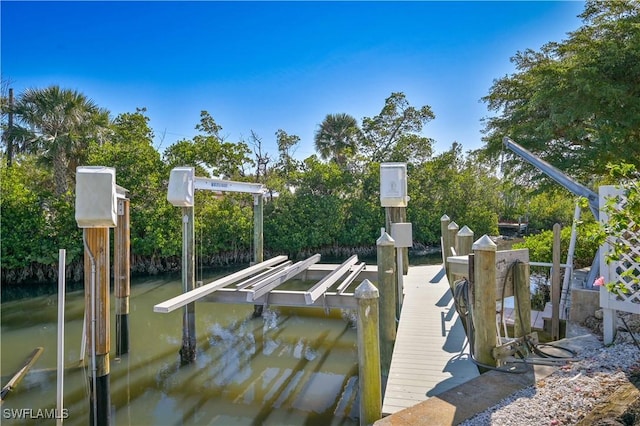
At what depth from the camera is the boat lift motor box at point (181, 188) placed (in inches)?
234

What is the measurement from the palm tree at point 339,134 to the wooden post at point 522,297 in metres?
19.4

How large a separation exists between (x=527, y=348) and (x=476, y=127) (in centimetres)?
969

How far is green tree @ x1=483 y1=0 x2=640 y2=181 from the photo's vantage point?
24.7 ft

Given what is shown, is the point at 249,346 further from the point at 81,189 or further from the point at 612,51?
the point at 612,51

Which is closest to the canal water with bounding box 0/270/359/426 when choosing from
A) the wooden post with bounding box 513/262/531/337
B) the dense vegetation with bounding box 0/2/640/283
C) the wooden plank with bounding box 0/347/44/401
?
Result: the wooden plank with bounding box 0/347/44/401

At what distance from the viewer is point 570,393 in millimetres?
2818

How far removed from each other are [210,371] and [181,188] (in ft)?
9.79

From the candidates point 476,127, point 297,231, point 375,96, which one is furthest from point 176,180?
point 375,96

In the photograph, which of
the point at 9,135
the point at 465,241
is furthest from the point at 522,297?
the point at 9,135

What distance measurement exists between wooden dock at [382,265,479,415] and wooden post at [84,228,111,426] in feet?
11.0

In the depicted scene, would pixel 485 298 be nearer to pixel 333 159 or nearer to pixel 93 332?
pixel 93 332

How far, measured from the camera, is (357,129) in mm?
23016

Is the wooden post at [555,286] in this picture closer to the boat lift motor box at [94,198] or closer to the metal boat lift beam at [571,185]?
the metal boat lift beam at [571,185]

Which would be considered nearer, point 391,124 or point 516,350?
point 516,350
